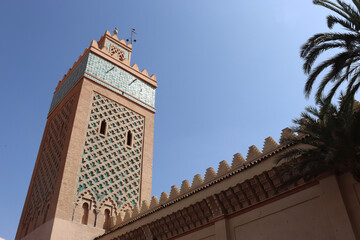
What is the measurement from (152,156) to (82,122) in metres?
2.42

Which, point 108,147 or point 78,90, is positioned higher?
point 78,90

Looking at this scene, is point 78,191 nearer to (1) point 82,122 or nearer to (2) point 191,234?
(1) point 82,122

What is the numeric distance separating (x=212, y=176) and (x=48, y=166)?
5305 millimetres

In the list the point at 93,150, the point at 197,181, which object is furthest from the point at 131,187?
the point at 197,181

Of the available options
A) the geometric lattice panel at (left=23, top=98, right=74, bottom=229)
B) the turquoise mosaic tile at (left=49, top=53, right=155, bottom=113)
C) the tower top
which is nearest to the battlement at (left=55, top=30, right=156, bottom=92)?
the tower top

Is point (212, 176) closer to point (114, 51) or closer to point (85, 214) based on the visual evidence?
point (85, 214)

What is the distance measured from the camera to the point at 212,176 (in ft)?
22.8

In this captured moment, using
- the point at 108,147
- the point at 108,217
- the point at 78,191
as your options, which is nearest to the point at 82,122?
the point at 108,147

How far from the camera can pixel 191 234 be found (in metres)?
6.54

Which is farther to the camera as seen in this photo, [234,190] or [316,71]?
[234,190]

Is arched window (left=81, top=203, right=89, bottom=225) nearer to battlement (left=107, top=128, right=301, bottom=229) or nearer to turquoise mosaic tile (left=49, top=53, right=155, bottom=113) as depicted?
battlement (left=107, top=128, right=301, bottom=229)

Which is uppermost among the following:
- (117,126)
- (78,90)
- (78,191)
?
(78,90)

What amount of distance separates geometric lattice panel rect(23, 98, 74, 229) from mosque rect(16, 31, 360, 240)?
45 mm

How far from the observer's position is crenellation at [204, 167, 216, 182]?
22.8 ft
